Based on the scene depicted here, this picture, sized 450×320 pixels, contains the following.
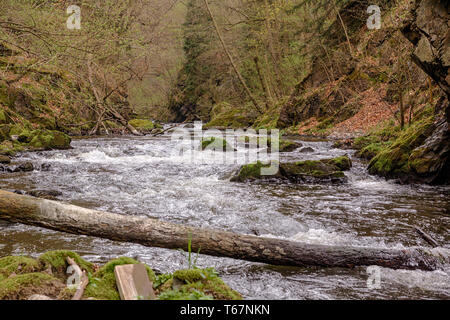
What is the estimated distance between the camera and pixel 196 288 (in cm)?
244

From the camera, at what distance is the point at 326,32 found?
20.8 meters

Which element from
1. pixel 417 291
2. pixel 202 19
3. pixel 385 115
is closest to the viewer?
pixel 417 291

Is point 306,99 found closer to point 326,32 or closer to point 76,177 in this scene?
point 326,32

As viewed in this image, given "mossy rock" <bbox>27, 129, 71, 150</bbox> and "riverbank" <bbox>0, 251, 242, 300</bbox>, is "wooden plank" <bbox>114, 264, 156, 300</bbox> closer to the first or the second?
"riverbank" <bbox>0, 251, 242, 300</bbox>

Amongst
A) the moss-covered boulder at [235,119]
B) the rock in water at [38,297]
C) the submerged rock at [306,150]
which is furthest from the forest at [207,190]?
the moss-covered boulder at [235,119]

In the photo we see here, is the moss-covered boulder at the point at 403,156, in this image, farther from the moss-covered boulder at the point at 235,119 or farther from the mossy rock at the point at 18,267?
the moss-covered boulder at the point at 235,119

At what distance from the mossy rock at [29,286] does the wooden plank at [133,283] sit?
44cm

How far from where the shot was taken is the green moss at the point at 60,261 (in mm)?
2844

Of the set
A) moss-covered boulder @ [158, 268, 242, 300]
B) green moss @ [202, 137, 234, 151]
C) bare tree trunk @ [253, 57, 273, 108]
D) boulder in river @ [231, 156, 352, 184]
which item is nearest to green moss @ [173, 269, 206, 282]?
moss-covered boulder @ [158, 268, 242, 300]

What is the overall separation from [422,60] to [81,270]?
6.97 m

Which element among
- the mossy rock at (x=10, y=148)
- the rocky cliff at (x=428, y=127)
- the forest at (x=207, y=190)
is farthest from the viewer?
the mossy rock at (x=10, y=148)

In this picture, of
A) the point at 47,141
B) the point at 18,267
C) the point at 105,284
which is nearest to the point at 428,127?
the point at 105,284

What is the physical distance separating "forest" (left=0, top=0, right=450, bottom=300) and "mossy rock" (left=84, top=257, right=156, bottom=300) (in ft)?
0.04

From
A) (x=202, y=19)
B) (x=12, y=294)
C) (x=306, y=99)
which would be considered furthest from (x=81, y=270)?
(x=202, y=19)
